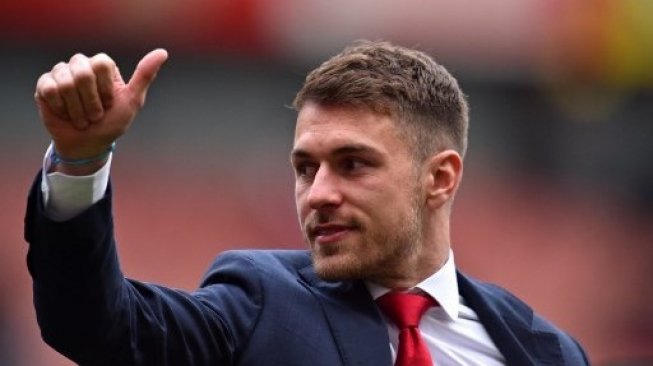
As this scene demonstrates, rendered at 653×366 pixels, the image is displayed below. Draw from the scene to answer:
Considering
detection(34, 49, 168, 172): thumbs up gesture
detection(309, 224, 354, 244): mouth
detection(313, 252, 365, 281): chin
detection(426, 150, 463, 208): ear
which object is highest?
detection(34, 49, 168, 172): thumbs up gesture

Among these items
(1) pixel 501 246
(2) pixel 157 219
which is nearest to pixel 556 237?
(1) pixel 501 246

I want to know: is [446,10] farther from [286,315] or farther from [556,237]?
[286,315]

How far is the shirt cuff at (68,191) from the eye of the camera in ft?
6.03

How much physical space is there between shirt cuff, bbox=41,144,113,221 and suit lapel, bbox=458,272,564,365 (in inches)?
38.2

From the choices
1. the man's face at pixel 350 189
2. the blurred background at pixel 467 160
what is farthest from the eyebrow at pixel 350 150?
the blurred background at pixel 467 160

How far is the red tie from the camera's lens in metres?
2.32

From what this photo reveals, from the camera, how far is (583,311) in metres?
6.49

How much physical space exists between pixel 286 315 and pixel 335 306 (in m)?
0.13

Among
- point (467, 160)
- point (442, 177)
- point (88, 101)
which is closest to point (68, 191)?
point (88, 101)

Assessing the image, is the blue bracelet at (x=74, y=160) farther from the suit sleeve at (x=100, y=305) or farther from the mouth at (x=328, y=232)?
the mouth at (x=328, y=232)

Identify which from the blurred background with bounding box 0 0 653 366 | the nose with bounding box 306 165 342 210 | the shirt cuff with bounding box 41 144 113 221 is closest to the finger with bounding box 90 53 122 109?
the shirt cuff with bounding box 41 144 113 221

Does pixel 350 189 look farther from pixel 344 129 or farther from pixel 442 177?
pixel 442 177

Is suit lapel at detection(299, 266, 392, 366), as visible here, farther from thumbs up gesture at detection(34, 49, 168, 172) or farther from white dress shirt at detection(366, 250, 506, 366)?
thumbs up gesture at detection(34, 49, 168, 172)

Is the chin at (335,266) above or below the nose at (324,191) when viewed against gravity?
below
